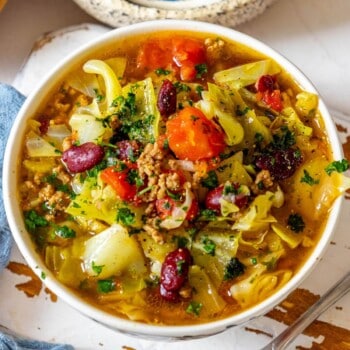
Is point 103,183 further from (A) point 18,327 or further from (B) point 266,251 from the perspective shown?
(A) point 18,327

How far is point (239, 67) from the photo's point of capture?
7.64 ft

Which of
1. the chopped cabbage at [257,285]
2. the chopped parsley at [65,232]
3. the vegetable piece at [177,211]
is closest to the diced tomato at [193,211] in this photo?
the vegetable piece at [177,211]

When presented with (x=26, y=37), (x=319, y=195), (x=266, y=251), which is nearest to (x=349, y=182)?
(x=319, y=195)

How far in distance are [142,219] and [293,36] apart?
98 cm

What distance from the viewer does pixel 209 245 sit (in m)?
2.13

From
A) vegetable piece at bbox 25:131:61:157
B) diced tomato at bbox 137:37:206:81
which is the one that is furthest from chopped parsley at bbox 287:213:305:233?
vegetable piece at bbox 25:131:61:157

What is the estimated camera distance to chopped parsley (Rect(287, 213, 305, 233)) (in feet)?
7.20

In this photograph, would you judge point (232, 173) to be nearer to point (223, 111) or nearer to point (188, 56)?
point (223, 111)

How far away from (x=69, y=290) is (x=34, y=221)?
0.67ft

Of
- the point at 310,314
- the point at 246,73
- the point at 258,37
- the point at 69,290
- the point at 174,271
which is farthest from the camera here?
the point at 258,37

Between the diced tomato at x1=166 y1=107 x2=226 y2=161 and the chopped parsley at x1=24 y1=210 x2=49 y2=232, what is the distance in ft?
1.29

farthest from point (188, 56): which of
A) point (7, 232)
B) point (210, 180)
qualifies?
point (7, 232)

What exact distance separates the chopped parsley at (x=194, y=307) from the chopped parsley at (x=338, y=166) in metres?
0.47

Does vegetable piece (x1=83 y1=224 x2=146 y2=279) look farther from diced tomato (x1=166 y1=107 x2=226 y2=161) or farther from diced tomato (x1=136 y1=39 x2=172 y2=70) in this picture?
diced tomato (x1=136 y1=39 x2=172 y2=70)
